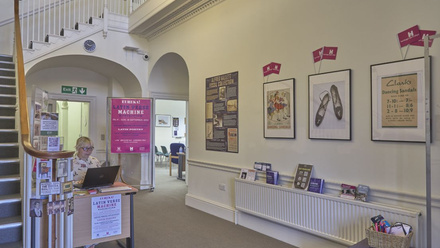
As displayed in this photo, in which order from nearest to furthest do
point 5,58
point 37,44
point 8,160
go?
point 8,160
point 5,58
point 37,44

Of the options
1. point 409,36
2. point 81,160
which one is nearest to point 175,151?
point 81,160

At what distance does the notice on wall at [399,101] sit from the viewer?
2521 millimetres

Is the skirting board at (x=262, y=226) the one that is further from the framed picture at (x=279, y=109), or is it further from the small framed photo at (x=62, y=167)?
the small framed photo at (x=62, y=167)

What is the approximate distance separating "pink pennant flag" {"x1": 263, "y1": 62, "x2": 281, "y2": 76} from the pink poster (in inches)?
133

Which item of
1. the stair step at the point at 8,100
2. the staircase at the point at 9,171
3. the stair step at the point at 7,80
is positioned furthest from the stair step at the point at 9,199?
the stair step at the point at 7,80

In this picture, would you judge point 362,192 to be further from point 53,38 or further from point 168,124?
point 168,124

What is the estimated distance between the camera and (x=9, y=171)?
10.8 feet

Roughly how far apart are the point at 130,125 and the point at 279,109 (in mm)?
3798

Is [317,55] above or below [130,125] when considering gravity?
above

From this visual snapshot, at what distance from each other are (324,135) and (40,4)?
647 centimetres

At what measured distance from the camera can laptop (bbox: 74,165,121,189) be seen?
2.97 metres

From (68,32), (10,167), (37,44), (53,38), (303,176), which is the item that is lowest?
(303,176)

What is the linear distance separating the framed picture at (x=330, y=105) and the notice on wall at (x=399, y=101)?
352mm

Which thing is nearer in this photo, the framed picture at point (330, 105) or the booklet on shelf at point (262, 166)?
the framed picture at point (330, 105)
